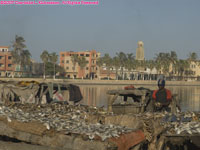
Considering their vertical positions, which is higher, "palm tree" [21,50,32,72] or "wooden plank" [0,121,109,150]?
"palm tree" [21,50,32,72]

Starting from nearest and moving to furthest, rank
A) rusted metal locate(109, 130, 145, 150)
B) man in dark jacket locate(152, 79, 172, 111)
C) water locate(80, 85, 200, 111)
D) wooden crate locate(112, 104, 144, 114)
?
rusted metal locate(109, 130, 145, 150) → man in dark jacket locate(152, 79, 172, 111) → wooden crate locate(112, 104, 144, 114) → water locate(80, 85, 200, 111)

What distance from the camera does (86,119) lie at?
1188 cm

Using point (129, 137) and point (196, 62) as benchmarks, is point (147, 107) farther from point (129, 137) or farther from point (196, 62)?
point (196, 62)

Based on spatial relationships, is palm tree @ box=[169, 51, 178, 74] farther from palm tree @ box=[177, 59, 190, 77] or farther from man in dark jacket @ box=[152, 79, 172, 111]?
man in dark jacket @ box=[152, 79, 172, 111]

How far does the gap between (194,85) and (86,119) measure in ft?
493

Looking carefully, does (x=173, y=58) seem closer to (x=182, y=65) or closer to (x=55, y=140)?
(x=182, y=65)

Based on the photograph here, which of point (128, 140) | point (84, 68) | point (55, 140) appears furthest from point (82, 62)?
point (55, 140)

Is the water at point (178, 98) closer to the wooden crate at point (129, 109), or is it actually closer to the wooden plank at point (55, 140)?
the wooden crate at point (129, 109)

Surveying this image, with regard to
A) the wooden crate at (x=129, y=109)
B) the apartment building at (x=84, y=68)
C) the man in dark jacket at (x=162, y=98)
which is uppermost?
the apartment building at (x=84, y=68)

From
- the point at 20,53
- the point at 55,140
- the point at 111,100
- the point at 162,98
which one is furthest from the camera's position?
the point at 20,53

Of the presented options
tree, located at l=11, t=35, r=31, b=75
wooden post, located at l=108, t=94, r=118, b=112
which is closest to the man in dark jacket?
wooden post, located at l=108, t=94, r=118, b=112

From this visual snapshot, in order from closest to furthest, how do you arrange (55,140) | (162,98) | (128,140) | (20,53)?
(55,140) → (128,140) → (162,98) → (20,53)

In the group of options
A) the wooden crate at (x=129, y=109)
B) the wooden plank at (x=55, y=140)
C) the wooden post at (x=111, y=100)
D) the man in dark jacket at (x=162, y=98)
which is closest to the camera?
the wooden plank at (x=55, y=140)

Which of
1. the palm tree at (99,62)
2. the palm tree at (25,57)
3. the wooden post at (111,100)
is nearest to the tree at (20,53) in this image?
the palm tree at (25,57)
